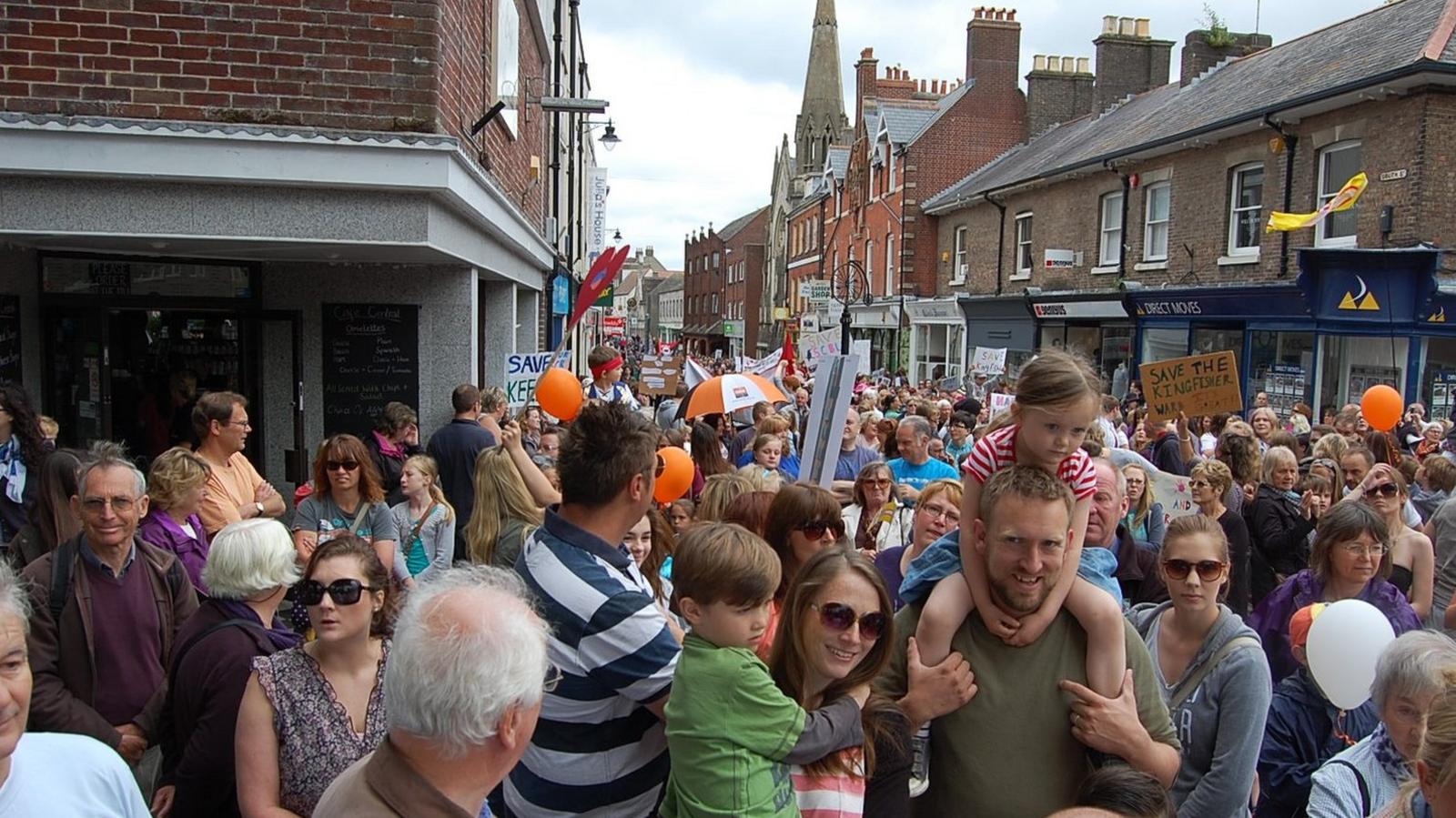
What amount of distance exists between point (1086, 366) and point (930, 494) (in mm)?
1670

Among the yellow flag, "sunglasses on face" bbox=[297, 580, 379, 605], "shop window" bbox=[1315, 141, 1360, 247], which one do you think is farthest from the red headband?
"shop window" bbox=[1315, 141, 1360, 247]

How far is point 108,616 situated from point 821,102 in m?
66.9

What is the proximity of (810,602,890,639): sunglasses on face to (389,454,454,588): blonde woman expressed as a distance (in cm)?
404

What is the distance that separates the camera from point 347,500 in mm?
5523

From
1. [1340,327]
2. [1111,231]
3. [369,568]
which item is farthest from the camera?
[1111,231]

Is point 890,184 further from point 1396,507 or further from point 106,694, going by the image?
point 106,694

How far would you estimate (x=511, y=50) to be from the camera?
11.6 m

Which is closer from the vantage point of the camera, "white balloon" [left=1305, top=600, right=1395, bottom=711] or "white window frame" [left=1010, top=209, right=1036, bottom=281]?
"white balloon" [left=1305, top=600, right=1395, bottom=711]

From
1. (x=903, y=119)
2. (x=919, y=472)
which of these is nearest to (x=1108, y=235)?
(x=903, y=119)

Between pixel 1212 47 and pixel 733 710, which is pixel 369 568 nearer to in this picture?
pixel 733 710

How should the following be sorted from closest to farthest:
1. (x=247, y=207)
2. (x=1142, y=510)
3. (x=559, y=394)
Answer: (x=1142, y=510) → (x=247, y=207) → (x=559, y=394)

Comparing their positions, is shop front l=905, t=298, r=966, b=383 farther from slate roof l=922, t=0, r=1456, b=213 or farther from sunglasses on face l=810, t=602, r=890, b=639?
sunglasses on face l=810, t=602, r=890, b=639

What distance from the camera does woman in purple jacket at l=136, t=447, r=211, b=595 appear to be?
4375 mm

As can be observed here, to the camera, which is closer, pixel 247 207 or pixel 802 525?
pixel 802 525
